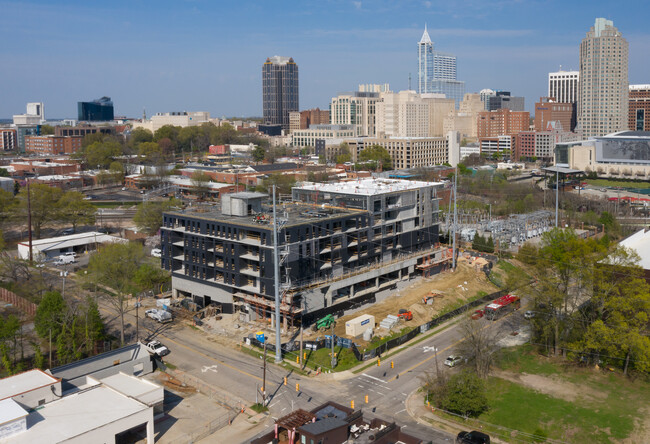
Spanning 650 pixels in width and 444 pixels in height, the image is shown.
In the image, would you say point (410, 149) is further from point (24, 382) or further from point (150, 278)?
point (24, 382)

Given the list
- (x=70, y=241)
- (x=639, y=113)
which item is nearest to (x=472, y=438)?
(x=70, y=241)

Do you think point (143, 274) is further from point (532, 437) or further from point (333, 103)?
point (333, 103)

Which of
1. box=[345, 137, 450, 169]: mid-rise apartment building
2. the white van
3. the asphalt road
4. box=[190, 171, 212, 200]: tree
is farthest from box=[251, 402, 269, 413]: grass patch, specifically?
box=[345, 137, 450, 169]: mid-rise apartment building

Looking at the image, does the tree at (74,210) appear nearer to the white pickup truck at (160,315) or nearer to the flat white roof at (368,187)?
the flat white roof at (368,187)

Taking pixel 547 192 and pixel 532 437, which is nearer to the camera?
pixel 532 437

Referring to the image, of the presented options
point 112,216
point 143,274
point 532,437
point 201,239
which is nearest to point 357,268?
point 201,239

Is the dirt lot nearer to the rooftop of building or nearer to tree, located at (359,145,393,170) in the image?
the rooftop of building
